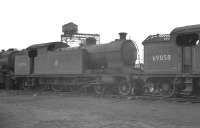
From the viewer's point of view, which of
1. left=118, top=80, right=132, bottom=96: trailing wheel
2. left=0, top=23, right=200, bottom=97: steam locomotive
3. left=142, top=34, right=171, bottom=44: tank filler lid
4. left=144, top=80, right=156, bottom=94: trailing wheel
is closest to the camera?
left=0, top=23, right=200, bottom=97: steam locomotive

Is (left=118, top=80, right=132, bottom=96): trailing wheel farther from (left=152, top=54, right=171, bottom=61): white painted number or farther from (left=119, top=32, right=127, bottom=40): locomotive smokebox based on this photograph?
(left=119, top=32, right=127, bottom=40): locomotive smokebox

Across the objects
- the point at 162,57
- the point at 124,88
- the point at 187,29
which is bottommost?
the point at 124,88

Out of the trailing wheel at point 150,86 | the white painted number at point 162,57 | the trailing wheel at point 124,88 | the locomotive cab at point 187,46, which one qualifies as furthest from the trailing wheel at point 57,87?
the locomotive cab at point 187,46

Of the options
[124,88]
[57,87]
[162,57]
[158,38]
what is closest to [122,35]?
[124,88]

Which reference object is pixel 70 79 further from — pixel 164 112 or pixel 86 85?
pixel 164 112

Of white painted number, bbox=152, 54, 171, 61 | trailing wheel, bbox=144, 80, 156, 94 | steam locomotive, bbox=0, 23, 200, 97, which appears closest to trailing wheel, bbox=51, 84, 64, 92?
steam locomotive, bbox=0, 23, 200, 97

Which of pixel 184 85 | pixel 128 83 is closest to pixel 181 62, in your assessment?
pixel 184 85

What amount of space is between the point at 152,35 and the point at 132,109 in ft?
17.2

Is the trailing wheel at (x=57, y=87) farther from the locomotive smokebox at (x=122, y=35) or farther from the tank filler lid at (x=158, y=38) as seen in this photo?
the tank filler lid at (x=158, y=38)

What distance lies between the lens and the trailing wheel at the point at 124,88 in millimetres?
17500

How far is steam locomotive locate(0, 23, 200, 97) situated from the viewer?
15.0 metres

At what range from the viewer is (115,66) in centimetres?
1916

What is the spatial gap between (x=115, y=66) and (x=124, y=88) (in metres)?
1.75

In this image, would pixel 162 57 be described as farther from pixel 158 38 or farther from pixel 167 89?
pixel 167 89
